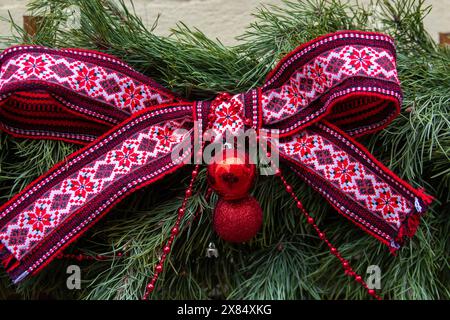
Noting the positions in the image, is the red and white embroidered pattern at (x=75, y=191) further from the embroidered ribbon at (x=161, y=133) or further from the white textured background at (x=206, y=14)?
the white textured background at (x=206, y=14)

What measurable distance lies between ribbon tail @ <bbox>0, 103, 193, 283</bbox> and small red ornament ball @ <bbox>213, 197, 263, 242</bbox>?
7 cm

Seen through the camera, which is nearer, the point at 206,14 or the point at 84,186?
the point at 84,186

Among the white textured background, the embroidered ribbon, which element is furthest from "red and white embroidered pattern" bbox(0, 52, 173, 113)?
the white textured background

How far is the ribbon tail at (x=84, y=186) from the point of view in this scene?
22.3 inches

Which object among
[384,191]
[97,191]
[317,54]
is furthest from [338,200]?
[97,191]

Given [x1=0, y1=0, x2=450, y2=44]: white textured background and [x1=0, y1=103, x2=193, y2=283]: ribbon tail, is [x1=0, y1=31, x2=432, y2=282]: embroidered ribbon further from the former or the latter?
[x1=0, y1=0, x2=450, y2=44]: white textured background

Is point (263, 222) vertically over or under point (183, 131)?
under

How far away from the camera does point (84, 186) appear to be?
22.6 inches

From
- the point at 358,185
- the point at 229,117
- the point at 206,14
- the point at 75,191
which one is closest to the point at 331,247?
the point at 358,185

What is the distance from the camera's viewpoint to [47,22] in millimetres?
625

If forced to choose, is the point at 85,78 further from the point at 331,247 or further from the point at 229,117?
the point at 331,247

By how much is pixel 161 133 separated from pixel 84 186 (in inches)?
4.1

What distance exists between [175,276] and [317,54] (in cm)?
30

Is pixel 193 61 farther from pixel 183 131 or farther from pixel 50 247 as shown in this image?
pixel 50 247
